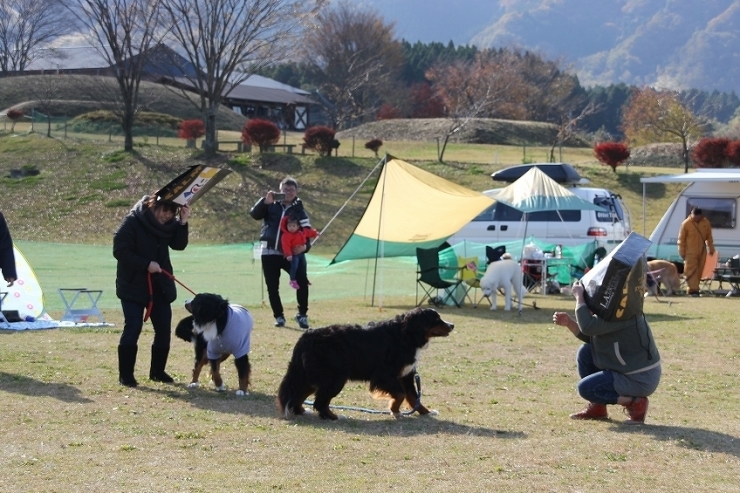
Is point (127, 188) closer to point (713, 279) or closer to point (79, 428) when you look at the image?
point (713, 279)

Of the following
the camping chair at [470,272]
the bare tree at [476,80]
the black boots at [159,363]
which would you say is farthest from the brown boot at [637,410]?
the bare tree at [476,80]

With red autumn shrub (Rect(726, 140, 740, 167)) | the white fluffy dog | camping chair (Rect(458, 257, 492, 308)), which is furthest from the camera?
red autumn shrub (Rect(726, 140, 740, 167))

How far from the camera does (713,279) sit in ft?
59.4

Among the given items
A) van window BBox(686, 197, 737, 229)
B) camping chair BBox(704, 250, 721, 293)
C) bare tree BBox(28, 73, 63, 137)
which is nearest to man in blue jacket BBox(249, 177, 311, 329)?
camping chair BBox(704, 250, 721, 293)

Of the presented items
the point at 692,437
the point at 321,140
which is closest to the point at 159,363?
the point at 692,437

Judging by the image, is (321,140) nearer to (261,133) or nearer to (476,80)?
(261,133)

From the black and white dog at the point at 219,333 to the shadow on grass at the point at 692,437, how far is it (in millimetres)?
2911

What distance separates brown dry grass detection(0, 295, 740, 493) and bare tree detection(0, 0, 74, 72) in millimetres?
59208

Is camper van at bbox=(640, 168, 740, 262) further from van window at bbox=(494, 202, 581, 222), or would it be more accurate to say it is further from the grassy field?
the grassy field

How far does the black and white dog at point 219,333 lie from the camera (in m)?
7.51

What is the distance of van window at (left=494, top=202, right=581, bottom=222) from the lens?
20.8 m

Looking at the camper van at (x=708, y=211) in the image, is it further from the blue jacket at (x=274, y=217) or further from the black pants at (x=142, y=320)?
the black pants at (x=142, y=320)

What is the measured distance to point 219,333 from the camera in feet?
24.7

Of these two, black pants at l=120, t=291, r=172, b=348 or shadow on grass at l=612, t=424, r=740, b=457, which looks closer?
shadow on grass at l=612, t=424, r=740, b=457
